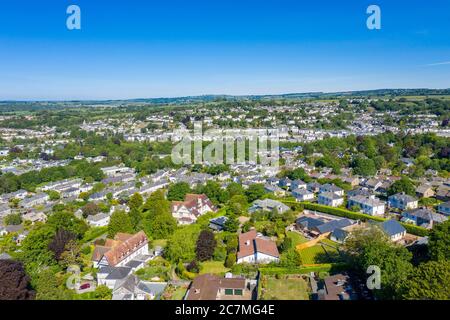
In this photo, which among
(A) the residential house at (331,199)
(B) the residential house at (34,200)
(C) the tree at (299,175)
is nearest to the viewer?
(A) the residential house at (331,199)

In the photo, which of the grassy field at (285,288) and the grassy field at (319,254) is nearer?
the grassy field at (285,288)

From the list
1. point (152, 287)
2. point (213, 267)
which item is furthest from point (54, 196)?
point (213, 267)

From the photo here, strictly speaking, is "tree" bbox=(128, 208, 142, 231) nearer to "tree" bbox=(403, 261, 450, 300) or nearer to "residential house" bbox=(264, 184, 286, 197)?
"residential house" bbox=(264, 184, 286, 197)

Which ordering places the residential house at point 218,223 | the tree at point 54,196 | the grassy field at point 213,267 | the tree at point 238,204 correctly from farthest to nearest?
1. the tree at point 54,196
2. the tree at point 238,204
3. the residential house at point 218,223
4. the grassy field at point 213,267

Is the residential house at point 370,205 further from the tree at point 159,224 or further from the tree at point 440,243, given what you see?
the tree at point 159,224

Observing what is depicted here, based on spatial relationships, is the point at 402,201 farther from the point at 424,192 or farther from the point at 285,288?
the point at 285,288

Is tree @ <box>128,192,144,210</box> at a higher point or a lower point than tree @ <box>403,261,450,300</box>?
lower

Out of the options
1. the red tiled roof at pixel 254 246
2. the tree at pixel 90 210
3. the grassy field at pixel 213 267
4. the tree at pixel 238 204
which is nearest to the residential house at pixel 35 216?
the tree at pixel 90 210

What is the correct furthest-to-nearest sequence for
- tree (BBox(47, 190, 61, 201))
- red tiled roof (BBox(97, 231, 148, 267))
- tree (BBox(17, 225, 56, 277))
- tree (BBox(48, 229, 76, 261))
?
1. tree (BBox(47, 190, 61, 201))
2. tree (BBox(48, 229, 76, 261))
3. red tiled roof (BBox(97, 231, 148, 267))
4. tree (BBox(17, 225, 56, 277))

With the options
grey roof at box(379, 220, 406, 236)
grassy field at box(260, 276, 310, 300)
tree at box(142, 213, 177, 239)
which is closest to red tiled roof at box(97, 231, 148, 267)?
tree at box(142, 213, 177, 239)
